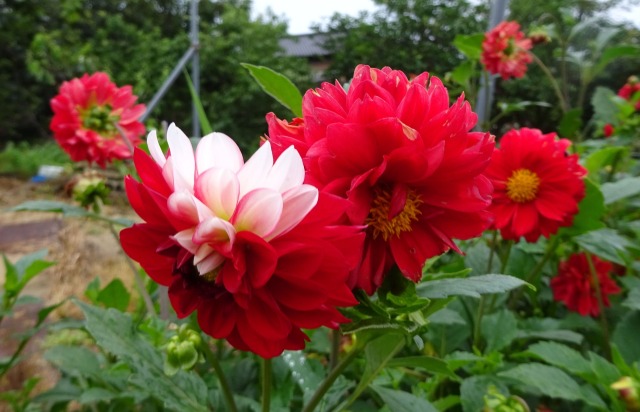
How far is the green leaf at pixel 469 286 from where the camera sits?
33 centimetres

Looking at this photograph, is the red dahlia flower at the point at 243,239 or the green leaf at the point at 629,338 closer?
the red dahlia flower at the point at 243,239

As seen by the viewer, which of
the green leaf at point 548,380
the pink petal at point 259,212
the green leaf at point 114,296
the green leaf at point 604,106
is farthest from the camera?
the green leaf at point 604,106

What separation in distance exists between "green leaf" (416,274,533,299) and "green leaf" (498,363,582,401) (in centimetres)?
25

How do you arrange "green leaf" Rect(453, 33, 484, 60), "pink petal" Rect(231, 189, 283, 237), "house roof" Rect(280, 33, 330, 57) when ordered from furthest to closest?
"house roof" Rect(280, 33, 330, 57) → "green leaf" Rect(453, 33, 484, 60) → "pink petal" Rect(231, 189, 283, 237)

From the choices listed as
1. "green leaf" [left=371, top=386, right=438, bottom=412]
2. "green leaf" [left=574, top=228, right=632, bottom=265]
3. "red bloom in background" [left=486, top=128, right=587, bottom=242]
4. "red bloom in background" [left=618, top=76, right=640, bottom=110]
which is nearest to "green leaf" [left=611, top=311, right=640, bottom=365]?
"green leaf" [left=574, top=228, right=632, bottom=265]

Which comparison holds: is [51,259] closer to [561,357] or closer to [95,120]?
[95,120]

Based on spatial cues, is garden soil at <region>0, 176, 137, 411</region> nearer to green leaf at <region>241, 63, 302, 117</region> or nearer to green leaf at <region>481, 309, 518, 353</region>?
Result: green leaf at <region>241, 63, 302, 117</region>

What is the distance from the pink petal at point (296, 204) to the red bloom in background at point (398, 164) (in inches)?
1.3

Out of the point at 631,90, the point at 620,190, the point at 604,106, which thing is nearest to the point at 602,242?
the point at 620,190

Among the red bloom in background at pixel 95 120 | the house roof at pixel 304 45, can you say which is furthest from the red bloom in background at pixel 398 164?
the house roof at pixel 304 45

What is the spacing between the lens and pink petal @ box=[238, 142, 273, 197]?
0.90ft

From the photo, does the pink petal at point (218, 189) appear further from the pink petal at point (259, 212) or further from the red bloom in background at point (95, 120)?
the red bloom in background at point (95, 120)

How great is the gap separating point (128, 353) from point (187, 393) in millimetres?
67

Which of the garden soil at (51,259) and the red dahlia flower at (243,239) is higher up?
the red dahlia flower at (243,239)
